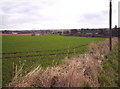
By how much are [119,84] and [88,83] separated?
1.72 meters

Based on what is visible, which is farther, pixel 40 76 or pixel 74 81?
pixel 40 76

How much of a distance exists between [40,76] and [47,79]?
1.31 feet

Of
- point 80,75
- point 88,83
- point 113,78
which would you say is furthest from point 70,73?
point 113,78

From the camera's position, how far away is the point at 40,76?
711cm

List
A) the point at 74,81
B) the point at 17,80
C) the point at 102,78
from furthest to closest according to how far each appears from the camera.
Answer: the point at 102,78 < the point at 17,80 < the point at 74,81

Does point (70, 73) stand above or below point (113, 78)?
above

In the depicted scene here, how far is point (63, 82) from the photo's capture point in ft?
21.1

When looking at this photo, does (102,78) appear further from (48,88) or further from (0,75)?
(0,75)

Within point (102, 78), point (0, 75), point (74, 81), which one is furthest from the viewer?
point (0, 75)

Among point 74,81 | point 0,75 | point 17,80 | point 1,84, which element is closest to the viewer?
point 74,81

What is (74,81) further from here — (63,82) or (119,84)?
(119,84)

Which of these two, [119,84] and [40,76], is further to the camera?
[119,84]

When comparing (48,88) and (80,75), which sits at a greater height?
(80,75)

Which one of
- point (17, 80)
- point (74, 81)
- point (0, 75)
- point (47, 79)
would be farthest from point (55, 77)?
point (0, 75)
